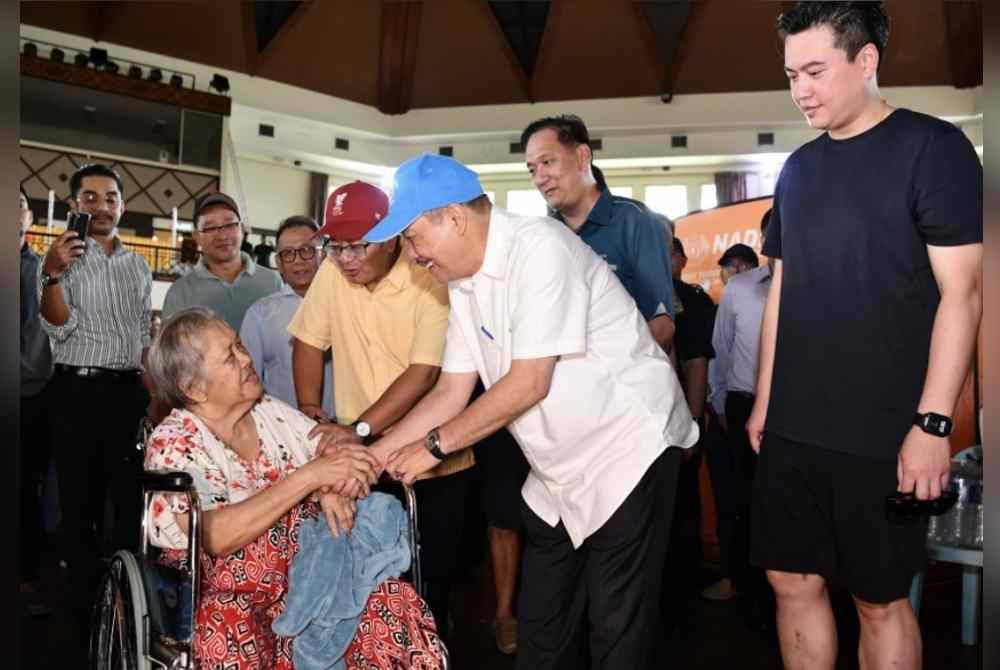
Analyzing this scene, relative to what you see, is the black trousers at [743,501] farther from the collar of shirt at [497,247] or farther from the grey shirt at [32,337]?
the grey shirt at [32,337]

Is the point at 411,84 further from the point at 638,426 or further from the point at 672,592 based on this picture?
the point at 638,426

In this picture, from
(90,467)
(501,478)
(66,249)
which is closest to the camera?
(501,478)

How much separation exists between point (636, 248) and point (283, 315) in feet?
4.40

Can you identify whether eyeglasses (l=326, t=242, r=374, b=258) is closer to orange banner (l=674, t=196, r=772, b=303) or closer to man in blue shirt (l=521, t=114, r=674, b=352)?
man in blue shirt (l=521, t=114, r=674, b=352)

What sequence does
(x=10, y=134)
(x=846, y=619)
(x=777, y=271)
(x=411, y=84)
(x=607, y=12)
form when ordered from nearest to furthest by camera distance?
(x=10, y=134) → (x=777, y=271) → (x=846, y=619) → (x=607, y=12) → (x=411, y=84)

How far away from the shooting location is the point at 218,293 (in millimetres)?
3654

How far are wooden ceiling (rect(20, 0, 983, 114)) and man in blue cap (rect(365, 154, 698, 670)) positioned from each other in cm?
1349

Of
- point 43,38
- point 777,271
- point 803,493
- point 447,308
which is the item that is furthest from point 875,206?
point 43,38

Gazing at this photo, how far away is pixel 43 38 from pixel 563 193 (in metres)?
12.6

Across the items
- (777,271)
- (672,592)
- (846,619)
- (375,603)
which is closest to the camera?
(375,603)

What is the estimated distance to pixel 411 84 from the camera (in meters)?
16.2

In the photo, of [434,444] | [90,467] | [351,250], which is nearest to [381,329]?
[351,250]

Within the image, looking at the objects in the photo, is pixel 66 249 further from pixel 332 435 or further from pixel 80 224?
pixel 332 435

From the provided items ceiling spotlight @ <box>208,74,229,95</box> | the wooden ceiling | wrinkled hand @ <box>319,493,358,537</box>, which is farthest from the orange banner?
ceiling spotlight @ <box>208,74,229,95</box>
